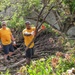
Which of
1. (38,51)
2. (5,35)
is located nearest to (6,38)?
(5,35)

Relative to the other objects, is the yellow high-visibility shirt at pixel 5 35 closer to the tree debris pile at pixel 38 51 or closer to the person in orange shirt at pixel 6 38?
the person in orange shirt at pixel 6 38

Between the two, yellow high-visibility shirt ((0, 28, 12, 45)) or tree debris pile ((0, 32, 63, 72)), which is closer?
yellow high-visibility shirt ((0, 28, 12, 45))

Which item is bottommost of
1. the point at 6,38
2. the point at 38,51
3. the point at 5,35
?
the point at 38,51

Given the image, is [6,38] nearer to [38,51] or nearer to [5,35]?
[5,35]

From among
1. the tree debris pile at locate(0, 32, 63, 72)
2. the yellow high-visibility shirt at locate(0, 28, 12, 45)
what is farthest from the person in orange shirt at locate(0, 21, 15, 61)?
the tree debris pile at locate(0, 32, 63, 72)

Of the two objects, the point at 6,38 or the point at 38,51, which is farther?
the point at 38,51

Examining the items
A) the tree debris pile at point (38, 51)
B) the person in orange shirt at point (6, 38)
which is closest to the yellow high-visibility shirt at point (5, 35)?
the person in orange shirt at point (6, 38)

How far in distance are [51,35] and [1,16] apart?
9.71 feet

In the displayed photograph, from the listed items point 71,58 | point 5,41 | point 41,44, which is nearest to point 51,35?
point 41,44

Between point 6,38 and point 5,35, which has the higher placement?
point 5,35

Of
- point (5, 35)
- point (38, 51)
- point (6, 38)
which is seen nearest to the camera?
point (5, 35)

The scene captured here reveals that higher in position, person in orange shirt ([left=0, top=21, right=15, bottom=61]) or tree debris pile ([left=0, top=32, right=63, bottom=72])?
person in orange shirt ([left=0, top=21, right=15, bottom=61])

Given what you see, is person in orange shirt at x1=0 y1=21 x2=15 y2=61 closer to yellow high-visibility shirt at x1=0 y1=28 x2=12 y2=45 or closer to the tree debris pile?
yellow high-visibility shirt at x1=0 y1=28 x2=12 y2=45

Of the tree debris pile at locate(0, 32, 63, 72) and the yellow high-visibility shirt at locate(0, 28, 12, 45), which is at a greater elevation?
the yellow high-visibility shirt at locate(0, 28, 12, 45)
